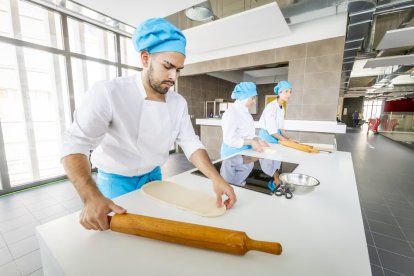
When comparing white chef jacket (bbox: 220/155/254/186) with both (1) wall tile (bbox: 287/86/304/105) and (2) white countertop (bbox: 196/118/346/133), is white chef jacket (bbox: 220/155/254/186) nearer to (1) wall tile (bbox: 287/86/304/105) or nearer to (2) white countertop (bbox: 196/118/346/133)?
(2) white countertop (bbox: 196/118/346/133)

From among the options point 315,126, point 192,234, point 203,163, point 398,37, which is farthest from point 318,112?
point 192,234

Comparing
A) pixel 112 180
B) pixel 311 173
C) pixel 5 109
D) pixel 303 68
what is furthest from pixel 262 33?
pixel 5 109

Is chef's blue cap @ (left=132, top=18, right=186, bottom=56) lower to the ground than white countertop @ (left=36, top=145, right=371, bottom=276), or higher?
higher

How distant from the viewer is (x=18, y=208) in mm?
2744

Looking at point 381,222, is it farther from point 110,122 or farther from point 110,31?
point 110,31

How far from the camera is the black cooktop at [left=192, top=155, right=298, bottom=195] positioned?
3.80ft

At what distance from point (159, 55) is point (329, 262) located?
3.58 feet

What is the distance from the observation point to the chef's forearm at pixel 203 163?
1.05m

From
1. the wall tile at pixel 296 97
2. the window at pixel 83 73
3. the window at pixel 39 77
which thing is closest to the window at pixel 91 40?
the window at pixel 39 77

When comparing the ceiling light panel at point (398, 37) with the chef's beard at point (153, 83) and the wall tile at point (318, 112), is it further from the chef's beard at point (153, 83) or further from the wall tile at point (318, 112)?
the chef's beard at point (153, 83)

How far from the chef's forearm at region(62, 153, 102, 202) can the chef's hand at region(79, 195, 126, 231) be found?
31 millimetres

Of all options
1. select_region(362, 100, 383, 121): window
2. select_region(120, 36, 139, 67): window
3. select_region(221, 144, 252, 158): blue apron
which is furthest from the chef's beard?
select_region(362, 100, 383, 121): window

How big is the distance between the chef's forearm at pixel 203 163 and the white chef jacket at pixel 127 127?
44mm

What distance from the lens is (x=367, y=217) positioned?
8.39 feet
